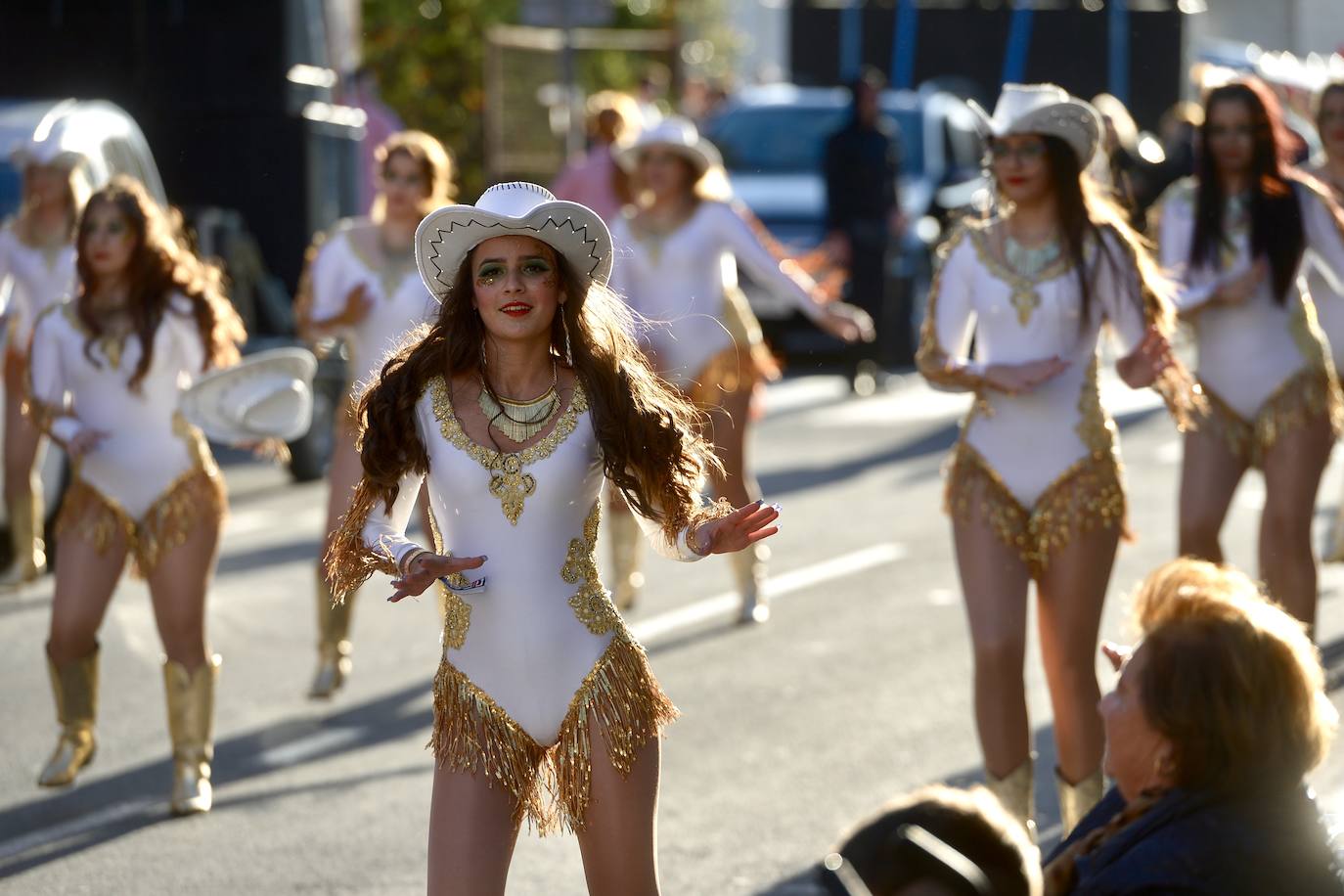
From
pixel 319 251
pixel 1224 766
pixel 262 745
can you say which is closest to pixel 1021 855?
pixel 1224 766

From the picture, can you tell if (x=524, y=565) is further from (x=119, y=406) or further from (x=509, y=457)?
(x=119, y=406)

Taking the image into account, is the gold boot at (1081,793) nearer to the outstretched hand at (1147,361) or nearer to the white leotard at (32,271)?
the outstretched hand at (1147,361)

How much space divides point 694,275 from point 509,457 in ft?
17.9

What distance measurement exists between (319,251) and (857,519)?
473cm

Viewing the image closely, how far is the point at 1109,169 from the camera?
23.7ft

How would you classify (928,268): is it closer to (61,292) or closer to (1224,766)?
(61,292)

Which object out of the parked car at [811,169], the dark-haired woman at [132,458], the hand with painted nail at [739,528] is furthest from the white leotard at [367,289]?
A: the parked car at [811,169]

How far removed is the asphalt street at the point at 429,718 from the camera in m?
6.81

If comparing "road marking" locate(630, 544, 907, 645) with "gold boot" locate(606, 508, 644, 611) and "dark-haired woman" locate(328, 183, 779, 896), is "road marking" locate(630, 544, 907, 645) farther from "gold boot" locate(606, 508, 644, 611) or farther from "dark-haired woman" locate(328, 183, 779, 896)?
"dark-haired woman" locate(328, 183, 779, 896)

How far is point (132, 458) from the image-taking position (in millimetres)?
→ 7199

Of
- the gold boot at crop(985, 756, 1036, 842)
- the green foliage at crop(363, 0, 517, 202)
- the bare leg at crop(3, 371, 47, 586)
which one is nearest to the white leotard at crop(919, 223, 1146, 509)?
the gold boot at crop(985, 756, 1036, 842)

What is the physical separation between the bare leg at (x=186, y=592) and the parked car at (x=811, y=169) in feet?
42.0

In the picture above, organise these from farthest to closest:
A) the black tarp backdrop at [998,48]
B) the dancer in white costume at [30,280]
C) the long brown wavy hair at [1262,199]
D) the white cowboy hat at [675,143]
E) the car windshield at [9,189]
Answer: the black tarp backdrop at [998,48]
the car windshield at [9,189]
the white cowboy hat at [675,143]
the dancer in white costume at [30,280]
the long brown wavy hair at [1262,199]

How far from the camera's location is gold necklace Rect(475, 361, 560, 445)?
4.73 metres
